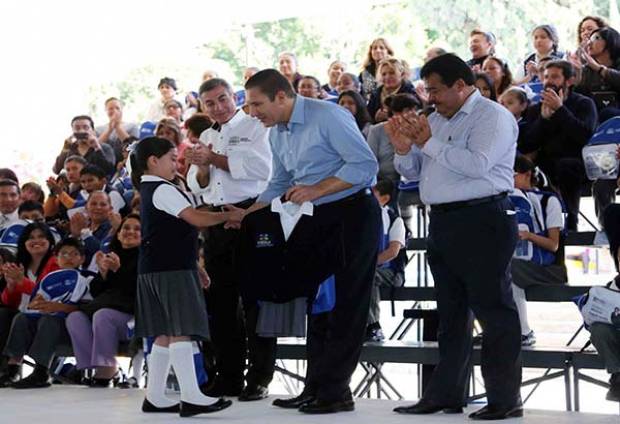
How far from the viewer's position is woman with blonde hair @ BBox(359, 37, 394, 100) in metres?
9.86

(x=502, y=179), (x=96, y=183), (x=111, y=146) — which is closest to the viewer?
(x=502, y=179)

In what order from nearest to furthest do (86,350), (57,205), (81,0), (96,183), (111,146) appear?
(86,350) → (96,183) → (57,205) → (111,146) → (81,0)

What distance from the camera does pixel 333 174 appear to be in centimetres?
536

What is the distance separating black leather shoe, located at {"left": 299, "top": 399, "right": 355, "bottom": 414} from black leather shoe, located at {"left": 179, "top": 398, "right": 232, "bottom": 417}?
352mm

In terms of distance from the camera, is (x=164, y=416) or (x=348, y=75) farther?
(x=348, y=75)

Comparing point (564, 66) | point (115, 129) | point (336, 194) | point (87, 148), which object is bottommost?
point (336, 194)

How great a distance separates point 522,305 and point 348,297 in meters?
1.70

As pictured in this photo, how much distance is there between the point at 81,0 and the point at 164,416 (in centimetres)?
1067

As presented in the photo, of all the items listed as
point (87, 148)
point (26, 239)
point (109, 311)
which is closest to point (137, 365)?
point (109, 311)

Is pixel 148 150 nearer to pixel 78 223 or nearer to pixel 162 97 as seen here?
pixel 78 223

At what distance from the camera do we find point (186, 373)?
5.38 meters

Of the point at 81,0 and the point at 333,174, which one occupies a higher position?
the point at 81,0

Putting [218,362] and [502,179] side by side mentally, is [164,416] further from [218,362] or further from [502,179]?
[502,179]

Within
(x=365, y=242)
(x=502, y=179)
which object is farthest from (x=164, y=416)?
(x=502, y=179)
